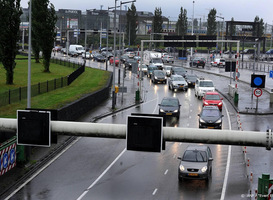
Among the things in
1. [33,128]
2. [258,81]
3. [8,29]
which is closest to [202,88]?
[258,81]

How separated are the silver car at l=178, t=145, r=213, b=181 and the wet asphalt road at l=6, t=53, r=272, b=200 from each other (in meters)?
0.39

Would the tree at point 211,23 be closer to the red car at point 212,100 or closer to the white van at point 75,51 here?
the white van at point 75,51

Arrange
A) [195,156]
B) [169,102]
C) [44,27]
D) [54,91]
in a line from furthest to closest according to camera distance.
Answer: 1. [44,27]
2. [54,91]
3. [169,102]
4. [195,156]

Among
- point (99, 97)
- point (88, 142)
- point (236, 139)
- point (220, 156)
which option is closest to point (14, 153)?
point (88, 142)

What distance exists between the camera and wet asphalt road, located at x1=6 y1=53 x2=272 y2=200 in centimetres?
2189

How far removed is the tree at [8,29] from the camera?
4700 centimetres

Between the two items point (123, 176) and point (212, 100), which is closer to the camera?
point (123, 176)

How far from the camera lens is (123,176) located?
80.7 feet

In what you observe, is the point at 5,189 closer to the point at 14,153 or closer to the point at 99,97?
the point at 14,153

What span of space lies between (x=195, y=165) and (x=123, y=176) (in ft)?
11.5

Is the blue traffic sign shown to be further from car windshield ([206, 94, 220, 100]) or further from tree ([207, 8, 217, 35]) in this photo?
tree ([207, 8, 217, 35])

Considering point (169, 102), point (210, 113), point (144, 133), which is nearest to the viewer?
point (144, 133)

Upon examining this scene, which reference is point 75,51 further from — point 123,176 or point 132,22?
point 123,176

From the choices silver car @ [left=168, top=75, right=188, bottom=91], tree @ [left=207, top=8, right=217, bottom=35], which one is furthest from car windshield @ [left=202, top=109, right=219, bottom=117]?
tree @ [left=207, top=8, right=217, bottom=35]
